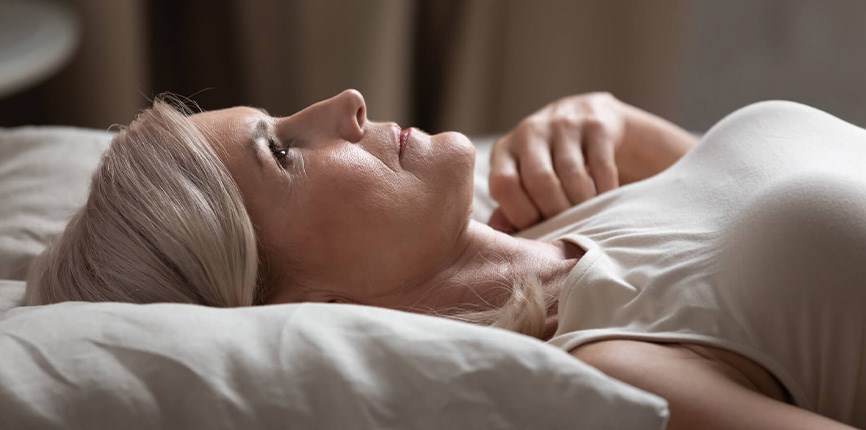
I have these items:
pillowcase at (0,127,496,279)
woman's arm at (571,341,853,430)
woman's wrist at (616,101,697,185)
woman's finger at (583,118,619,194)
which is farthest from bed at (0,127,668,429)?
woman's wrist at (616,101,697,185)

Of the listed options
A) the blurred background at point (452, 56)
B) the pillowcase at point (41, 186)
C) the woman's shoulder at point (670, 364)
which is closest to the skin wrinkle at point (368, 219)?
the woman's shoulder at point (670, 364)

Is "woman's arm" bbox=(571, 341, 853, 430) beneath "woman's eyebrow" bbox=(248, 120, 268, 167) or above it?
beneath

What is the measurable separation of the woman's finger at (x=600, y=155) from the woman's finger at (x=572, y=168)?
0.04 feet

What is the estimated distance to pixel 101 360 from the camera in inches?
29.3

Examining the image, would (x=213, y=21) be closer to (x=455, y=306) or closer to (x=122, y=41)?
(x=122, y=41)

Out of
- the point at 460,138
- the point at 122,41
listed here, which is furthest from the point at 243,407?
the point at 122,41

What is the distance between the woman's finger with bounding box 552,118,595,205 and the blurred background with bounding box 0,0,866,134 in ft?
2.73

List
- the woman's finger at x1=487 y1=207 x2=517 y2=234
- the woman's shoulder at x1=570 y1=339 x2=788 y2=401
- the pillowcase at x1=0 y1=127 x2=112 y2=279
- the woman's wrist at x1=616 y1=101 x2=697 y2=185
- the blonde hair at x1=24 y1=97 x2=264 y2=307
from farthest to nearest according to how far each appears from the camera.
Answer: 1. the woman's wrist at x1=616 y1=101 x2=697 y2=185
2. the woman's finger at x1=487 y1=207 x2=517 y2=234
3. the pillowcase at x1=0 y1=127 x2=112 y2=279
4. the blonde hair at x1=24 y1=97 x2=264 y2=307
5. the woman's shoulder at x1=570 y1=339 x2=788 y2=401

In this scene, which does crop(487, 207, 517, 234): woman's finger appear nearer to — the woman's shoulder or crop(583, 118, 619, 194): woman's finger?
crop(583, 118, 619, 194): woman's finger

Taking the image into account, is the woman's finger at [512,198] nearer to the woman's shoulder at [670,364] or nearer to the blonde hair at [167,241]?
the blonde hair at [167,241]

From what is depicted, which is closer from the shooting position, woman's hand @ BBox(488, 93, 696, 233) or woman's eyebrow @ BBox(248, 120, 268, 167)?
woman's eyebrow @ BBox(248, 120, 268, 167)

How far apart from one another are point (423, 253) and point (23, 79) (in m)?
1.07

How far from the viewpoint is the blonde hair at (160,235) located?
0.93m

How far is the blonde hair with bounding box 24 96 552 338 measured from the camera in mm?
934
